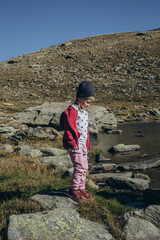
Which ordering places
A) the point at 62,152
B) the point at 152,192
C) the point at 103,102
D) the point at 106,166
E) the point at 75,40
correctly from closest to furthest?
the point at 152,192
the point at 106,166
the point at 62,152
the point at 103,102
the point at 75,40

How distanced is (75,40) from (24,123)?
60125mm

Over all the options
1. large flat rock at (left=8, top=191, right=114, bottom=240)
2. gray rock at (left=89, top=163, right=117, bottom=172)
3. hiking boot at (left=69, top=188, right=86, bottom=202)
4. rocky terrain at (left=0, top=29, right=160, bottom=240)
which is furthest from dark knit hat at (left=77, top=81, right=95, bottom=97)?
gray rock at (left=89, top=163, right=117, bottom=172)

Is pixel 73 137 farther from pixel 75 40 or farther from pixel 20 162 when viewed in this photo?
pixel 75 40

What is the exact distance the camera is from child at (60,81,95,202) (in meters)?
5.23

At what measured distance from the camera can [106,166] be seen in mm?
10367

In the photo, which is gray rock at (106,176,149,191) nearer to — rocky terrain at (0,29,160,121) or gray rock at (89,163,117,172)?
gray rock at (89,163,117,172)

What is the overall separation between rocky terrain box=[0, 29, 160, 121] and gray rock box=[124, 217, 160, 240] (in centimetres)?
2645

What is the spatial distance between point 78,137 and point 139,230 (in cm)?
216

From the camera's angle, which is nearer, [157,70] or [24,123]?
[24,123]

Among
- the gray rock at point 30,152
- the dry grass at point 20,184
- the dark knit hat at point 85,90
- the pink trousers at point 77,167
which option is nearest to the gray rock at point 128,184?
the dry grass at point 20,184

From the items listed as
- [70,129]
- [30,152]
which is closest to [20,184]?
[70,129]

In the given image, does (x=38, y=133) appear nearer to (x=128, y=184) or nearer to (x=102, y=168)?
(x=102, y=168)

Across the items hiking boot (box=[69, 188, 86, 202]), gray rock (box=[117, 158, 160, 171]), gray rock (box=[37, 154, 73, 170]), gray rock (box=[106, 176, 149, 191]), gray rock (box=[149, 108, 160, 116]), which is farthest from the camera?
gray rock (box=[149, 108, 160, 116])

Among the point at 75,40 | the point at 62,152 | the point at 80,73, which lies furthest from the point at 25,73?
the point at 62,152
